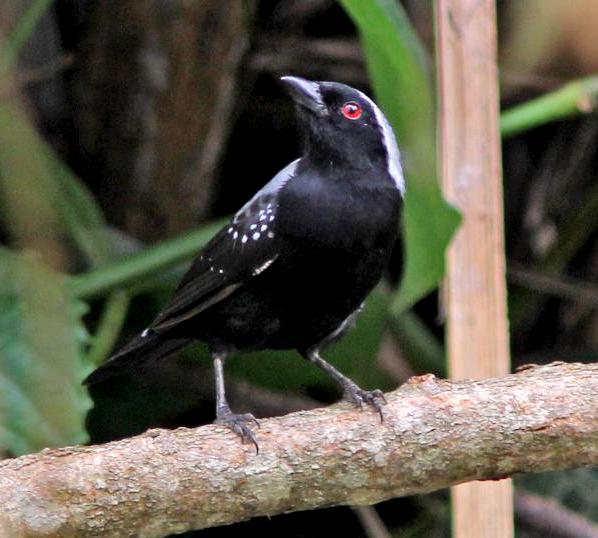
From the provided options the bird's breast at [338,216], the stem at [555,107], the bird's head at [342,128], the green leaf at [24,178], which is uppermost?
the stem at [555,107]

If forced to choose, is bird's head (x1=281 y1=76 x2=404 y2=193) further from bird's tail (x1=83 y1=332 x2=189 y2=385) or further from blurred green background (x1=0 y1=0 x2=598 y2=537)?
bird's tail (x1=83 y1=332 x2=189 y2=385)

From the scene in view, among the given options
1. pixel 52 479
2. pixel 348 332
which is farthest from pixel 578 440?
pixel 52 479

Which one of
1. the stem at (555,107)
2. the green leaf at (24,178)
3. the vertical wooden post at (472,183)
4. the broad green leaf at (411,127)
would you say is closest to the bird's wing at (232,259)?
the broad green leaf at (411,127)

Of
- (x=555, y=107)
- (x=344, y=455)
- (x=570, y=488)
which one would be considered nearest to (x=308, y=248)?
(x=344, y=455)

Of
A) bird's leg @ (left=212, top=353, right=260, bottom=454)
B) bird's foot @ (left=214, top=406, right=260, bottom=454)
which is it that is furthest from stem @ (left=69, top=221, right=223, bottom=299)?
bird's foot @ (left=214, top=406, right=260, bottom=454)

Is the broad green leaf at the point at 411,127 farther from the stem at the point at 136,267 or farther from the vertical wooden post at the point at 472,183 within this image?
the stem at the point at 136,267

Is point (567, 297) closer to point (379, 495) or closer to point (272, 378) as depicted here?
point (272, 378)

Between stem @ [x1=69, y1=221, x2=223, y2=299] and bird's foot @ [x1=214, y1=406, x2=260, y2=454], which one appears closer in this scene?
bird's foot @ [x1=214, y1=406, x2=260, y2=454]

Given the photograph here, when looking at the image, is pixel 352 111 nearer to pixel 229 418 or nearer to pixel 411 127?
pixel 411 127
